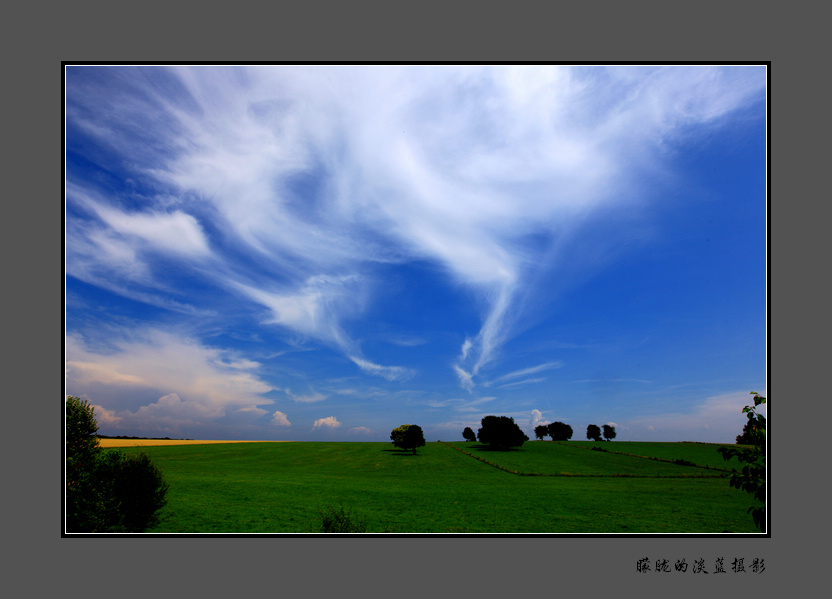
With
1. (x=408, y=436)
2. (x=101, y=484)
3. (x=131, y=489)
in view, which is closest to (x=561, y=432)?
(x=408, y=436)

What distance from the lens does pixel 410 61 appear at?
47.4ft

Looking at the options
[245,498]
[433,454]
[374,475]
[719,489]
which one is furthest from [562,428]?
[245,498]

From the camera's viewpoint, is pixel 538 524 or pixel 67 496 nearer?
pixel 67 496

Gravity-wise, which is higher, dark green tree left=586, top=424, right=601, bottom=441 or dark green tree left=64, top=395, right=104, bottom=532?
dark green tree left=64, top=395, right=104, bottom=532

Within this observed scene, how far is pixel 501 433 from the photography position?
211 feet

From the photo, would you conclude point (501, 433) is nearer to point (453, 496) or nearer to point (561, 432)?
point (561, 432)

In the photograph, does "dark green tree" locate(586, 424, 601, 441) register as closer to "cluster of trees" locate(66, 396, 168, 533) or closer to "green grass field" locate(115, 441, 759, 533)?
"green grass field" locate(115, 441, 759, 533)

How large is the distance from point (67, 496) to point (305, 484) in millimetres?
18174

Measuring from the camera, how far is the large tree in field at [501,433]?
64.1m

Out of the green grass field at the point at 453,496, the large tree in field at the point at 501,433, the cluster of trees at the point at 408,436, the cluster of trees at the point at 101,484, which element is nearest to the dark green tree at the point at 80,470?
the cluster of trees at the point at 101,484

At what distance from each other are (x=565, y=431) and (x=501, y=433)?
37330mm

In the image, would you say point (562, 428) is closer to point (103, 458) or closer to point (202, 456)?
point (202, 456)

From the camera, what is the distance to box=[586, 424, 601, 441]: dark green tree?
89062 millimetres

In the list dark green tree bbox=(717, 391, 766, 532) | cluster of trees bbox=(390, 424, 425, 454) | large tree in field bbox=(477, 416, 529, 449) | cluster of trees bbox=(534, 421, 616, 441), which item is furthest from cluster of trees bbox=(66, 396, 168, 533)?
cluster of trees bbox=(534, 421, 616, 441)
